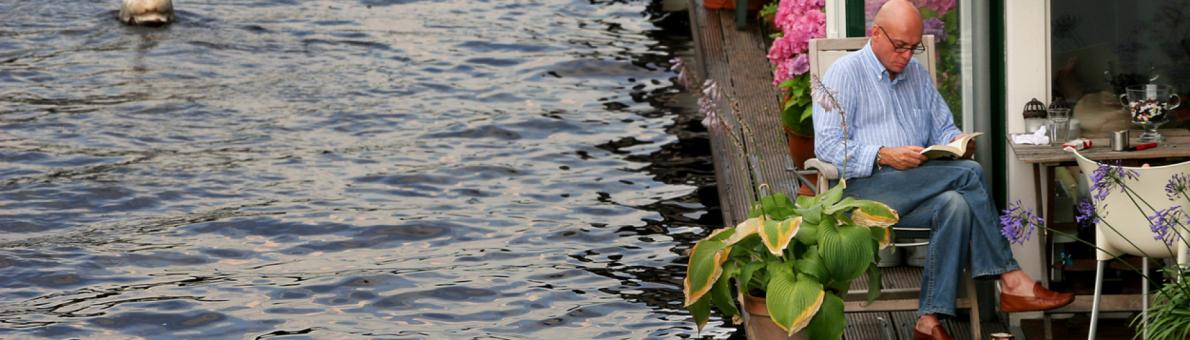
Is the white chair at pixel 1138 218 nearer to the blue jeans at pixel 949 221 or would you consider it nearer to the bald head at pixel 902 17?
the blue jeans at pixel 949 221

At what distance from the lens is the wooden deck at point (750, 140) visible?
6.82 m

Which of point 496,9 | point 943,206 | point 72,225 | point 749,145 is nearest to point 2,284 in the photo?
point 72,225

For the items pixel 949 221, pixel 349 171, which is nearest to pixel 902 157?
pixel 949 221

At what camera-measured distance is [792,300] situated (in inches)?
227

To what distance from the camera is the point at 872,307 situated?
6.55 m

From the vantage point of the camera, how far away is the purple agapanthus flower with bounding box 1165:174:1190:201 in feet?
17.4

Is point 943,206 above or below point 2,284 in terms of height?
above

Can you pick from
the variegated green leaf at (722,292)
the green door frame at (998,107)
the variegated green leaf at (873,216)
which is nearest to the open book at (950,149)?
the green door frame at (998,107)

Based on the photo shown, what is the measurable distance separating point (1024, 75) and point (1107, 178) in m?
1.35

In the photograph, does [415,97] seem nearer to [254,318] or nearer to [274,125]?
[274,125]

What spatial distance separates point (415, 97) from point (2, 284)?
5.14 m

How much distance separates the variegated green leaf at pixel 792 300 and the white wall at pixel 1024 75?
4.11 ft

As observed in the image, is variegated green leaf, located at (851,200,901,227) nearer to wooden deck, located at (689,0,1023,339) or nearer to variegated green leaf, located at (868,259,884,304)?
variegated green leaf, located at (868,259,884,304)

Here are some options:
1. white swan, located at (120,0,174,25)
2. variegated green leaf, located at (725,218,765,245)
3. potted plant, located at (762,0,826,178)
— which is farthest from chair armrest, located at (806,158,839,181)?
white swan, located at (120,0,174,25)
